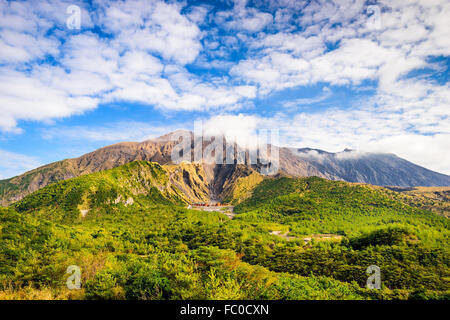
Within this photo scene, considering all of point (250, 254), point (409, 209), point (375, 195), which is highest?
point (375, 195)

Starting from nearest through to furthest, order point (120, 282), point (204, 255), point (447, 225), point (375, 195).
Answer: point (120, 282), point (204, 255), point (447, 225), point (375, 195)

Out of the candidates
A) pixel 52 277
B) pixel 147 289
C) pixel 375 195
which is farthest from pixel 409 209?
pixel 52 277

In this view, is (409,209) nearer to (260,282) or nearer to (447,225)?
(447,225)

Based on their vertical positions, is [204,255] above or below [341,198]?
below
